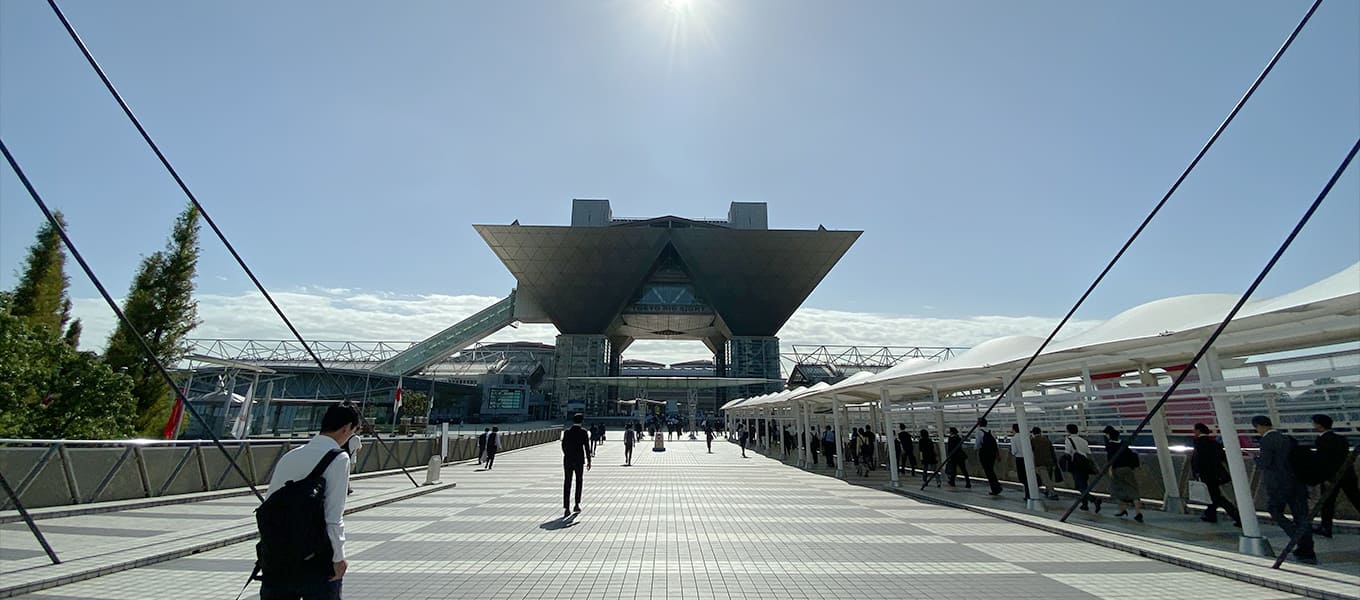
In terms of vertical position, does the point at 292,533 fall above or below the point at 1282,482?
above

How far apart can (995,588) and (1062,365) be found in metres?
6.76

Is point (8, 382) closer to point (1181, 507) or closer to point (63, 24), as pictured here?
point (63, 24)

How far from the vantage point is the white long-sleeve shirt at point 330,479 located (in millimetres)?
3031

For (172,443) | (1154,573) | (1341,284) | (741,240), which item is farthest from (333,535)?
(741,240)

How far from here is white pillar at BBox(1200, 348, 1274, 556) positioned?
6.41 metres

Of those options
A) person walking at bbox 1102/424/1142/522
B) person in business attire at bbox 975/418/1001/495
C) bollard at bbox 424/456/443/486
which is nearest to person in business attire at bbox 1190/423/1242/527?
person walking at bbox 1102/424/1142/522

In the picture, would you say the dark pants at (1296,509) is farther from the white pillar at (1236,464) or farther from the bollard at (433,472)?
the bollard at (433,472)

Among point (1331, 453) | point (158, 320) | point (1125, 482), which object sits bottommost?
point (1125, 482)

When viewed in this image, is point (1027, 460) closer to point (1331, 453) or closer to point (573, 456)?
point (1331, 453)

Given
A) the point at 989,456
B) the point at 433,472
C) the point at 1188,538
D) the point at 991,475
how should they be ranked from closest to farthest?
1. the point at 1188,538
2. the point at 991,475
3. the point at 989,456
4. the point at 433,472

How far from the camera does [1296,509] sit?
20.4ft

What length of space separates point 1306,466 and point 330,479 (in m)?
10.1

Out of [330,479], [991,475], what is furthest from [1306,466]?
[330,479]

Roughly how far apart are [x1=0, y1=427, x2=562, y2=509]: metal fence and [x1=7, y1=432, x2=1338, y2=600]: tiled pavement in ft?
14.4
